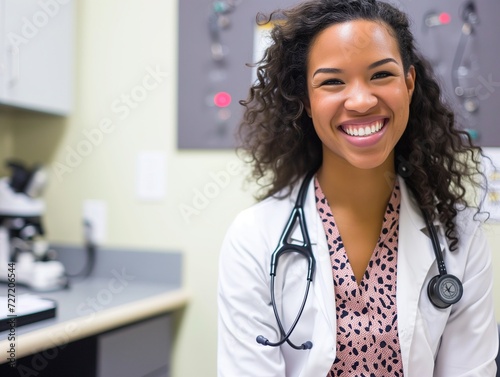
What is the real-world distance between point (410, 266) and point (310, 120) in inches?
16.4

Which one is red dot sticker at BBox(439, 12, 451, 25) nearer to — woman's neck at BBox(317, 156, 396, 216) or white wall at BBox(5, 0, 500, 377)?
woman's neck at BBox(317, 156, 396, 216)

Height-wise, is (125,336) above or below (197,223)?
below

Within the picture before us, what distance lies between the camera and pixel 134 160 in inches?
74.0

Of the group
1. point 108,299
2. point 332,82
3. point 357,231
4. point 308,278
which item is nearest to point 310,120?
point 332,82

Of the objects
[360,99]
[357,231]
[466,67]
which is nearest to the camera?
[360,99]

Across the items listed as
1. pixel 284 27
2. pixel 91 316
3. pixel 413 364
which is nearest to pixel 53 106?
pixel 91 316

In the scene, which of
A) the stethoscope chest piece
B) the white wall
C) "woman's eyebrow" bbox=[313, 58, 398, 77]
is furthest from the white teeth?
the white wall

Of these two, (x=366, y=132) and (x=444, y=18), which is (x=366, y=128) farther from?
(x=444, y=18)

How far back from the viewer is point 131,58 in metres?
1.87

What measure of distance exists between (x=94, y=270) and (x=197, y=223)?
477 mm

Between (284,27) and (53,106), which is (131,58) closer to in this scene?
(53,106)

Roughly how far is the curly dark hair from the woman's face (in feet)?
0.18

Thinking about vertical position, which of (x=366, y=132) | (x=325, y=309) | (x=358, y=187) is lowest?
(x=325, y=309)

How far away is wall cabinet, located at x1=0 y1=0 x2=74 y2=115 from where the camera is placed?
5.40 ft
